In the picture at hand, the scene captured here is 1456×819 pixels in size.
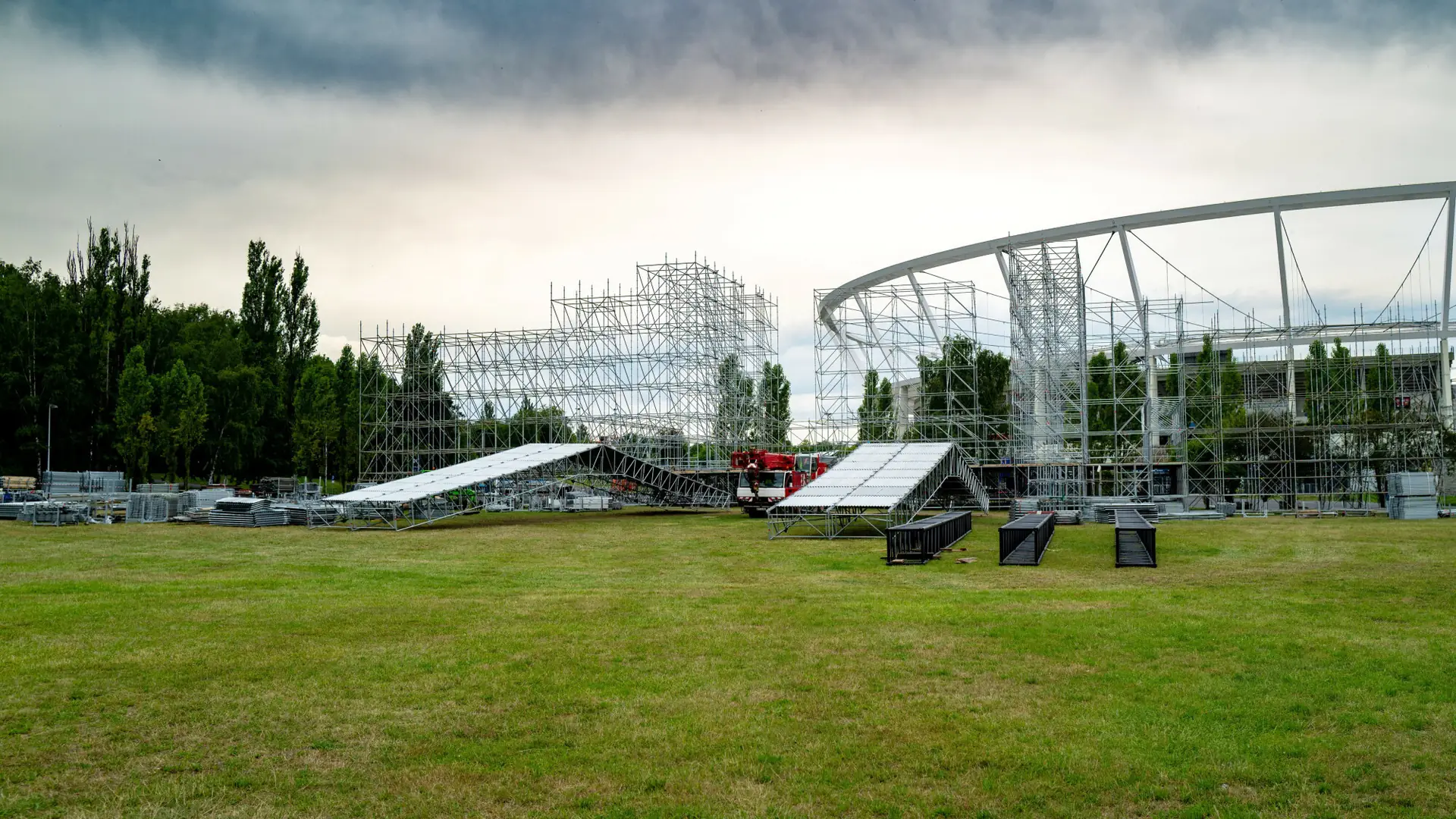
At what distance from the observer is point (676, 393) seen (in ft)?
138

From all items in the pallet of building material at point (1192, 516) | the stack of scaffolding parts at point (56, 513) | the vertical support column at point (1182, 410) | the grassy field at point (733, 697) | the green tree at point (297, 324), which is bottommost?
the grassy field at point (733, 697)

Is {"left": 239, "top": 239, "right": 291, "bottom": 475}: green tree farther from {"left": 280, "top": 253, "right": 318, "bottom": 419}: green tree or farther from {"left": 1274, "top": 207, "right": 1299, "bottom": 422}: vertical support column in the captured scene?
{"left": 1274, "top": 207, "right": 1299, "bottom": 422}: vertical support column

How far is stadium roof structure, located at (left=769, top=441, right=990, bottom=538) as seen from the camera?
890 inches

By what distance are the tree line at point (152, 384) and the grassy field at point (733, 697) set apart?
116 ft

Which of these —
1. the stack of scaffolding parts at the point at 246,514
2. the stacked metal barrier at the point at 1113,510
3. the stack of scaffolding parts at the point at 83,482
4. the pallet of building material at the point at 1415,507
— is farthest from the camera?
the stack of scaffolding parts at the point at 83,482

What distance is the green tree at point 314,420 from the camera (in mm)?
50750

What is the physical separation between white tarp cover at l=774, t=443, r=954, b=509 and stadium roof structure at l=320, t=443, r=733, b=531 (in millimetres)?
8195

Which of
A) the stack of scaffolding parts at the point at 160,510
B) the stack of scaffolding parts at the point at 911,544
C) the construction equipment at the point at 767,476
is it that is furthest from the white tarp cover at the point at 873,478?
the stack of scaffolding parts at the point at 160,510

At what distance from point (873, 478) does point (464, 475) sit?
39.5ft

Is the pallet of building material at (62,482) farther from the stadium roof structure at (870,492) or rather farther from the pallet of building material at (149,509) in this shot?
the stadium roof structure at (870,492)

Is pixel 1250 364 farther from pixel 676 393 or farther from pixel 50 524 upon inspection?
pixel 50 524

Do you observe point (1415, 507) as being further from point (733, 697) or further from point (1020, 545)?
point (733, 697)

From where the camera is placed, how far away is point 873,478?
84.8 ft

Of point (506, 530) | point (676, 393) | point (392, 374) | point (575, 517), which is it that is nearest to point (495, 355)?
point (392, 374)
